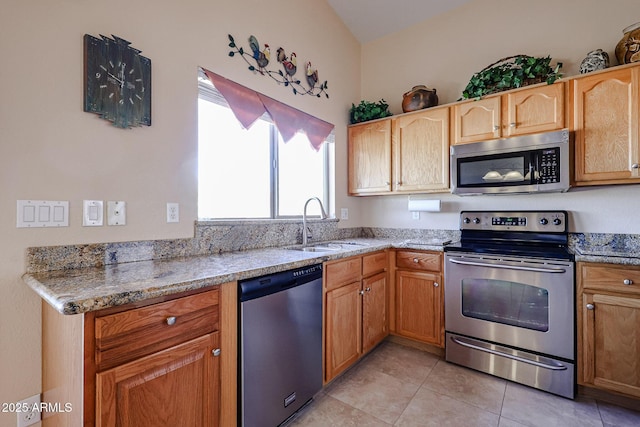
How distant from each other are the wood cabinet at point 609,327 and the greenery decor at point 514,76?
1375mm

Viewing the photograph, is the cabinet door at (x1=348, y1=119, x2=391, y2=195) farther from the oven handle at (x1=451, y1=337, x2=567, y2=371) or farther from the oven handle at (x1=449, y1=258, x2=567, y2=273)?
the oven handle at (x1=451, y1=337, x2=567, y2=371)

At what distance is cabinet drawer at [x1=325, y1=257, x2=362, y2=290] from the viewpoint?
1841mm

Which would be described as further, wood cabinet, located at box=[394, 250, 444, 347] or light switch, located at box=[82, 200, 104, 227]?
wood cabinet, located at box=[394, 250, 444, 347]

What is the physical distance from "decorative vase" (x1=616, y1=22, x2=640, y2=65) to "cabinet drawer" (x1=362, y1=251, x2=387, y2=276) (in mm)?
2110

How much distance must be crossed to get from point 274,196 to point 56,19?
5.11ft

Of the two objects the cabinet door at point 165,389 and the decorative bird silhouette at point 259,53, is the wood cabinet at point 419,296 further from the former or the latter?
the decorative bird silhouette at point 259,53

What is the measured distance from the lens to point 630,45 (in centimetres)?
189

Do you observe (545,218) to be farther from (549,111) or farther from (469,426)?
(469,426)

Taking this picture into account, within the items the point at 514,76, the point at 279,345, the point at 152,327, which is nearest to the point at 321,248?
the point at 279,345

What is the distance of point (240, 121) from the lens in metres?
1.96

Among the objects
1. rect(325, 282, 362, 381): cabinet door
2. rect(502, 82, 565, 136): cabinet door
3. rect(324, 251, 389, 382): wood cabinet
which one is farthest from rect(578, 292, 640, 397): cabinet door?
rect(325, 282, 362, 381): cabinet door

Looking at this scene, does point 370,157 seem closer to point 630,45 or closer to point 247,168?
point 247,168

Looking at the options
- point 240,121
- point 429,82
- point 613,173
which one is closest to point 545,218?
point 613,173

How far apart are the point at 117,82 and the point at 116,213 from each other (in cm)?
64
